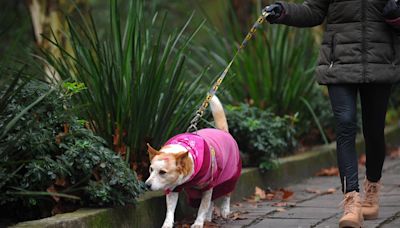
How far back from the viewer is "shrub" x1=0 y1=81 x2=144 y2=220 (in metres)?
4.62

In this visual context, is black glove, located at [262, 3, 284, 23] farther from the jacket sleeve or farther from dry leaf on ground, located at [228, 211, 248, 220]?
dry leaf on ground, located at [228, 211, 248, 220]

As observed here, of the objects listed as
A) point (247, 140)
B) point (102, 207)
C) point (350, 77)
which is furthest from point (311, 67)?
point (102, 207)

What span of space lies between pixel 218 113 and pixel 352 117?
1.07 meters

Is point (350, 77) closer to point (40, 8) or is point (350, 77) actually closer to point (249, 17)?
point (40, 8)

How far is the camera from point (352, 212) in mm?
5289

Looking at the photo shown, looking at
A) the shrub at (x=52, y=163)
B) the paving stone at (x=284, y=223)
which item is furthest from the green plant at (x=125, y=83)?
the paving stone at (x=284, y=223)

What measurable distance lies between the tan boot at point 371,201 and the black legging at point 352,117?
36cm

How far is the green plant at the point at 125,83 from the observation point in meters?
5.84

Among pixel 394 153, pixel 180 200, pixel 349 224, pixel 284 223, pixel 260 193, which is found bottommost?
pixel 394 153

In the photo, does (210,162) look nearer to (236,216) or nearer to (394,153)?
(236,216)

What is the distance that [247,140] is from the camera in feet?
24.1

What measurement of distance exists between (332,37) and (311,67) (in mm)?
3295

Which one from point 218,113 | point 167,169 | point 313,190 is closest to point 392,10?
point 218,113

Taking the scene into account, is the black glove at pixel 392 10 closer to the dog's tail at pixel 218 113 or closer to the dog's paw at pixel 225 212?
the dog's tail at pixel 218 113
